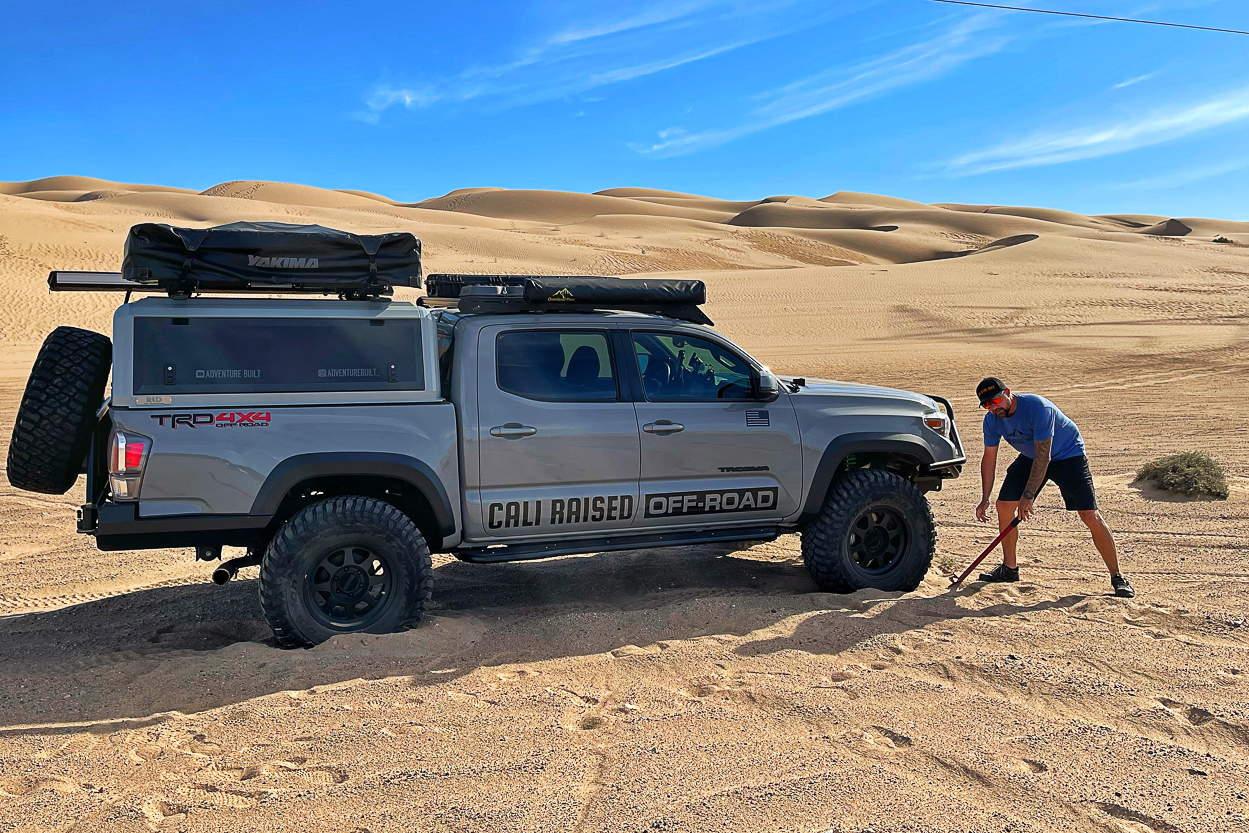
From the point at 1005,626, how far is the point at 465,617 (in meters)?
3.23

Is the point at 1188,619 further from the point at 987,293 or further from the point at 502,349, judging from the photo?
the point at 987,293

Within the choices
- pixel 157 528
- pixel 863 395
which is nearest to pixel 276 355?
pixel 157 528

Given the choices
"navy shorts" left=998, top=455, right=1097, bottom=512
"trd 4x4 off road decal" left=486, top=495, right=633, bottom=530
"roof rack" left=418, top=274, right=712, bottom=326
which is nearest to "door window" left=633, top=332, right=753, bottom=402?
"roof rack" left=418, top=274, right=712, bottom=326

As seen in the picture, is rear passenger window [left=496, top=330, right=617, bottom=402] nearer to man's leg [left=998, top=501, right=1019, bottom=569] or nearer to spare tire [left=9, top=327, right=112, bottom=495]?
spare tire [left=9, top=327, right=112, bottom=495]

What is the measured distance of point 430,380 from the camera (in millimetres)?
5457

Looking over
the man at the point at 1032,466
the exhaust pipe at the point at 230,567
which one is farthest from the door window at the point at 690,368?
the exhaust pipe at the point at 230,567

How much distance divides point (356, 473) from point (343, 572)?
0.57 meters

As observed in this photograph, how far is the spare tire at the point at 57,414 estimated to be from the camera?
495cm

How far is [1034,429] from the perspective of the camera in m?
6.43

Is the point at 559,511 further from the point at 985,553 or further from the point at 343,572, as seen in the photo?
the point at 985,553

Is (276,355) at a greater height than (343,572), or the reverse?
(276,355)

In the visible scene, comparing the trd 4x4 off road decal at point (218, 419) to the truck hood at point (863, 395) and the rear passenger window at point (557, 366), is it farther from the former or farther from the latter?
the truck hood at point (863, 395)

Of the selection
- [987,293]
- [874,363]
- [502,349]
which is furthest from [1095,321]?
[502,349]

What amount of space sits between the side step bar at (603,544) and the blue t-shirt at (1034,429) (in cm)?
172
